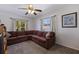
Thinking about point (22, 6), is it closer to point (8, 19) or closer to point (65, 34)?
point (8, 19)

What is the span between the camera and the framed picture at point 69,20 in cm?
196

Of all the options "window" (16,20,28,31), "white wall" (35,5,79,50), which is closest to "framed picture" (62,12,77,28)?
"white wall" (35,5,79,50)

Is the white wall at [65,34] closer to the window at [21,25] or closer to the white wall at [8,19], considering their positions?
the window at [21,25]

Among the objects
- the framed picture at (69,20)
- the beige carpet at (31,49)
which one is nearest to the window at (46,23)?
the framed picture at (69,20)

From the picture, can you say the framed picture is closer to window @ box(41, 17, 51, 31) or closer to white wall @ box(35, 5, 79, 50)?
white wall @ box(35, 5, 79, 50)

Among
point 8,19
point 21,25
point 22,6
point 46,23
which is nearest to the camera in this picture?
point 22,6

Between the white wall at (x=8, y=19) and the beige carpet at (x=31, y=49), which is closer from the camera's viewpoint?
the white wall at (x=8, y=19)

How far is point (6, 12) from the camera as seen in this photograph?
5.64 feet

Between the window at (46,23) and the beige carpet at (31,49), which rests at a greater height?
the window at (46,23)

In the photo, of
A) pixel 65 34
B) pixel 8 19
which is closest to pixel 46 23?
pixel 65 34

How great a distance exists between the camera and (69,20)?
2020mm

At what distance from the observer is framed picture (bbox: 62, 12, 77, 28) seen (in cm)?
196

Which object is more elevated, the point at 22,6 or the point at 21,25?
the point at 22,6
